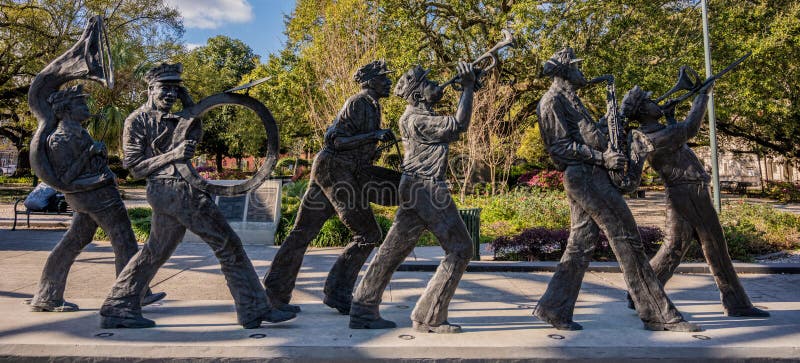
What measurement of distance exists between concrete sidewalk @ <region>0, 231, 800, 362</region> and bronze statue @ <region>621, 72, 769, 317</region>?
1.21 ft

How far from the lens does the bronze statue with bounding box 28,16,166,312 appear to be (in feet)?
16.3

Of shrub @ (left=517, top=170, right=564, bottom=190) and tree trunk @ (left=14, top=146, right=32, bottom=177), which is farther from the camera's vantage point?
tree trunk @ (left=14, top=146, right=32, bottom=177)

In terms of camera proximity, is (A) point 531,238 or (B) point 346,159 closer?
(B) point 346,159

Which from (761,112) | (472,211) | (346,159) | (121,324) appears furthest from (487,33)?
(121,324)

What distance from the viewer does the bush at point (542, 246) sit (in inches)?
355

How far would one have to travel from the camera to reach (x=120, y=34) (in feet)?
76.7

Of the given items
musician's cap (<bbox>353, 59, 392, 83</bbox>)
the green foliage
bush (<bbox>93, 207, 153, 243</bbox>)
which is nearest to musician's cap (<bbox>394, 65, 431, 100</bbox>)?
musician's cap (<bbox>353, 59, 392, 83</bbox>)

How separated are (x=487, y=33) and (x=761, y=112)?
10025 mm

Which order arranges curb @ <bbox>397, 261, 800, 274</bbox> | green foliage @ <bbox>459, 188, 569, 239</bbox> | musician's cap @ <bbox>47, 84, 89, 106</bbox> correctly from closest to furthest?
musician's cap @ <bbox>47, 84, 89, 106</bbox> → curb @ <bbox>397, 261, 800, 274</bbox> → green foliage @ <bbox>459, 188, 569, 239</bbox>

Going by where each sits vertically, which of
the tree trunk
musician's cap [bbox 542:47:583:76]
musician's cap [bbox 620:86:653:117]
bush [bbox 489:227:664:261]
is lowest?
bush [bbox 489:227:664:261]

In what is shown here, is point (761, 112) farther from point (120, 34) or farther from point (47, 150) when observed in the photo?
point (120, 34)

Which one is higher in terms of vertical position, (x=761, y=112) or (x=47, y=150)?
(x=761, y=112)

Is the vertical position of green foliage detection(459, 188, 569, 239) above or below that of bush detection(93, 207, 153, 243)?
above

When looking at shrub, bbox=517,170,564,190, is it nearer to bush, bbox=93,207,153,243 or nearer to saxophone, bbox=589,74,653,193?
bush, bbox=93,207,153,243
